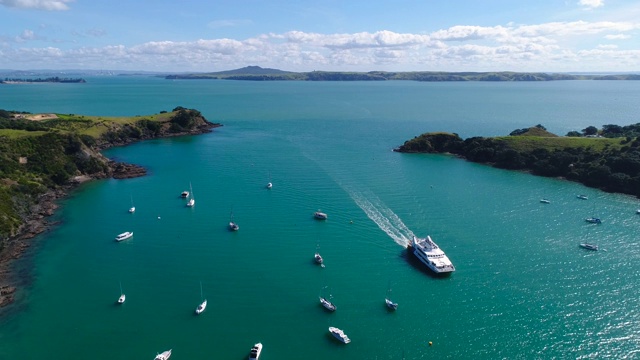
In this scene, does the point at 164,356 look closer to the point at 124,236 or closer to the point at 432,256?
the point at 124,236

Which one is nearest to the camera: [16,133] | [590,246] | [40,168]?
[590,246]

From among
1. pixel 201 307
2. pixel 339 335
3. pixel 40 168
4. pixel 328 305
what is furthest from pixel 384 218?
pixel 40 168

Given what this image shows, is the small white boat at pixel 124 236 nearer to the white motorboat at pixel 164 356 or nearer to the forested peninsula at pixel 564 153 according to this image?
the white motorboat at pixel 164 356

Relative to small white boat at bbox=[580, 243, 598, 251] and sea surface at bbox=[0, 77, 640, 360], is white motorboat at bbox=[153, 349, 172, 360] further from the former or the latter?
small white boat at bbox=[580, 243, 598, 251]

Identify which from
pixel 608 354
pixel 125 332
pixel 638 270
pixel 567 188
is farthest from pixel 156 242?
pixel 567 188

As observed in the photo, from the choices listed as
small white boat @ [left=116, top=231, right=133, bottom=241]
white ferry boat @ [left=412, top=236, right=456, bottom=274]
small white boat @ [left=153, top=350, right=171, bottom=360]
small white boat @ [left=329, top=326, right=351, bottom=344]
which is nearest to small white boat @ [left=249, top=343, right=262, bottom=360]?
small white boat @ [left=329, top=326, right=351, bottom=344]

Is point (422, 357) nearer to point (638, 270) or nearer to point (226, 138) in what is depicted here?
point (638, 270)

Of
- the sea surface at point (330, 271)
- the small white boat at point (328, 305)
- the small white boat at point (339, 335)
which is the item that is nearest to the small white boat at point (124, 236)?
the sea surface at point (330, 271)
